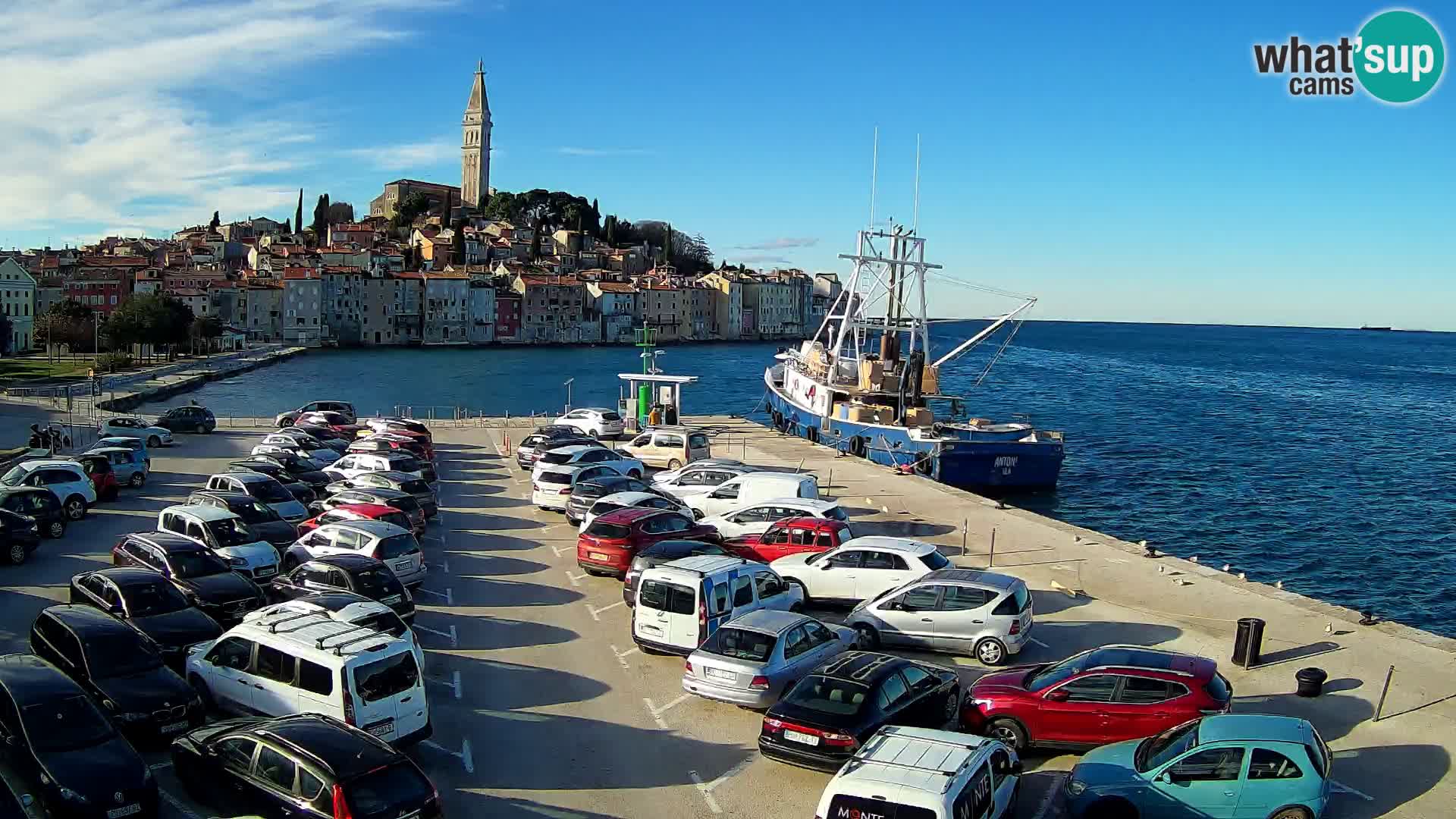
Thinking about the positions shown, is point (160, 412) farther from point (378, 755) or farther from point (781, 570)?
point (378, 755)

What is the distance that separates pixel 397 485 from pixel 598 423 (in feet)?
46.2

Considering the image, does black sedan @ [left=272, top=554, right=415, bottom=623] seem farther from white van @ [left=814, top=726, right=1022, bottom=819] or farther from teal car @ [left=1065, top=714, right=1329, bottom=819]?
teal car @ [left=1065, top=714, right=1329, bottom=819]

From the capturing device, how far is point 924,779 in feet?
25.2

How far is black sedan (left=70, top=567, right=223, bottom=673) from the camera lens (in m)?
11.9

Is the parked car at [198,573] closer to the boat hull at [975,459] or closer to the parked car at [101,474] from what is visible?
the parked car at [101,474]

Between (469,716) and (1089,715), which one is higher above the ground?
(1089,715)

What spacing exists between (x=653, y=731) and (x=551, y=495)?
12762 mm

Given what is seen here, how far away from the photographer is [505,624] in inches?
580

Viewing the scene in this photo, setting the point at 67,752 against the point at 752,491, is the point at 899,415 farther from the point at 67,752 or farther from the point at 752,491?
the point at 67,752

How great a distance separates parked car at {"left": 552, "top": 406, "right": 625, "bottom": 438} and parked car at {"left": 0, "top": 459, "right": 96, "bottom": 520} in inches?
599

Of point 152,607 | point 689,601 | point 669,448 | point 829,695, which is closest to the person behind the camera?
point 829,695

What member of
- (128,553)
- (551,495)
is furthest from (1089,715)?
(551,495)

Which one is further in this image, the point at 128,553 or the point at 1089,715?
the point at 128,553

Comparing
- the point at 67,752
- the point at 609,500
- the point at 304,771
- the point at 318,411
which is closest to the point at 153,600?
the point at 67,752
